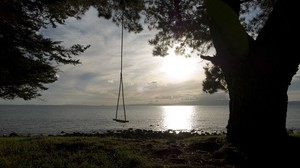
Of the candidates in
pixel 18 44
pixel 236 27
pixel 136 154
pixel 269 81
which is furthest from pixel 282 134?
pixel 18 44

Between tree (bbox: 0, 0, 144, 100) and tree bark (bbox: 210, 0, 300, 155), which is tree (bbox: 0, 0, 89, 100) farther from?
tree bark (bbox: 210, 0, 300, 155)

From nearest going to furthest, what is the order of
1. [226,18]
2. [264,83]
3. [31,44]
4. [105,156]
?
[226,18] → [264,83] → [105,156] → [31,44]

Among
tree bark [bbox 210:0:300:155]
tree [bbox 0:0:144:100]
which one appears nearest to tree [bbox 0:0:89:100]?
tree [bbox 0:0:144:100]

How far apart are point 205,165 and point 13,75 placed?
14.5 meters

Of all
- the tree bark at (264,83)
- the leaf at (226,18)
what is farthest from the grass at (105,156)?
the leaf at (226,18)

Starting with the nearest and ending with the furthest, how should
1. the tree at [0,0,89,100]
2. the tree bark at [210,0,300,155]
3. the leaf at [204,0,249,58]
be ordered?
the leaf at [204,0,249,58]
the tree bark at [210,0,300,155]
the tree at [0,0,89,100]

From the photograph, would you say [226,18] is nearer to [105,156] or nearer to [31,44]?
[105,156]

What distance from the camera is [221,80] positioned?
20.5 meters

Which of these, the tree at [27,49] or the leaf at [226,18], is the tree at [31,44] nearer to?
the tree at [27,49]

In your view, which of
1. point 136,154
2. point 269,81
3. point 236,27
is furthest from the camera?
point 136,154

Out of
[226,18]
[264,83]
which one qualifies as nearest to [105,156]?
[264,83]

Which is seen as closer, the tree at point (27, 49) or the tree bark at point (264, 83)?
the tree bark at point (264, 83)

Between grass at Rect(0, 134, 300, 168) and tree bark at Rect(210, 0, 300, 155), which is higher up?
tree bark at Rect(210, 0, 300, 155)

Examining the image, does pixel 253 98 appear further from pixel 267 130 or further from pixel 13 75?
pixel 13 75
